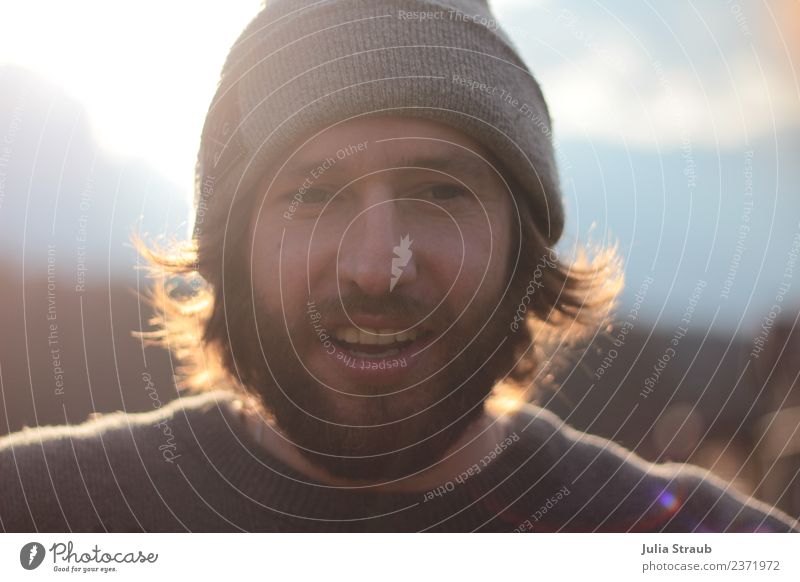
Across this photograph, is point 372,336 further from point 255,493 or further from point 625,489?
point 625,489

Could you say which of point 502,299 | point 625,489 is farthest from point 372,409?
point 625,489

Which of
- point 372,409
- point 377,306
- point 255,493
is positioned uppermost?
point 377,306

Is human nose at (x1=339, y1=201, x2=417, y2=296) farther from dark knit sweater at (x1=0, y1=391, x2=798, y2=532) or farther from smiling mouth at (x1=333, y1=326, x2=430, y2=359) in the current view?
dark knit sweater at (x1=0, y1=391, x2=798, y2=532)

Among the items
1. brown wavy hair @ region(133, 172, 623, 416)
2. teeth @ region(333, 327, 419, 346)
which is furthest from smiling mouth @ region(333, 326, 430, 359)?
brown wavy hair @ region(133, 172, 623, 416)

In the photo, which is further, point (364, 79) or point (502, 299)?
point (502, 299)

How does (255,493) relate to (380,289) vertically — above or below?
below

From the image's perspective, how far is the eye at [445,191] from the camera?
0.77 m

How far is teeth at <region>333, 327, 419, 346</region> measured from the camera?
2.51 ft

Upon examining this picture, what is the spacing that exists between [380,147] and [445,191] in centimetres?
9

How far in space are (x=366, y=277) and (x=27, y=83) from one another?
0.43 m

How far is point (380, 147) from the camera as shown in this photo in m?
0.73

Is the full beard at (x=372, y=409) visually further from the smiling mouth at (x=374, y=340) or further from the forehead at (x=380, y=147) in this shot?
the forehead at (x=380, y=147)

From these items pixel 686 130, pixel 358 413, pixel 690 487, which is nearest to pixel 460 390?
pixel 358 413
